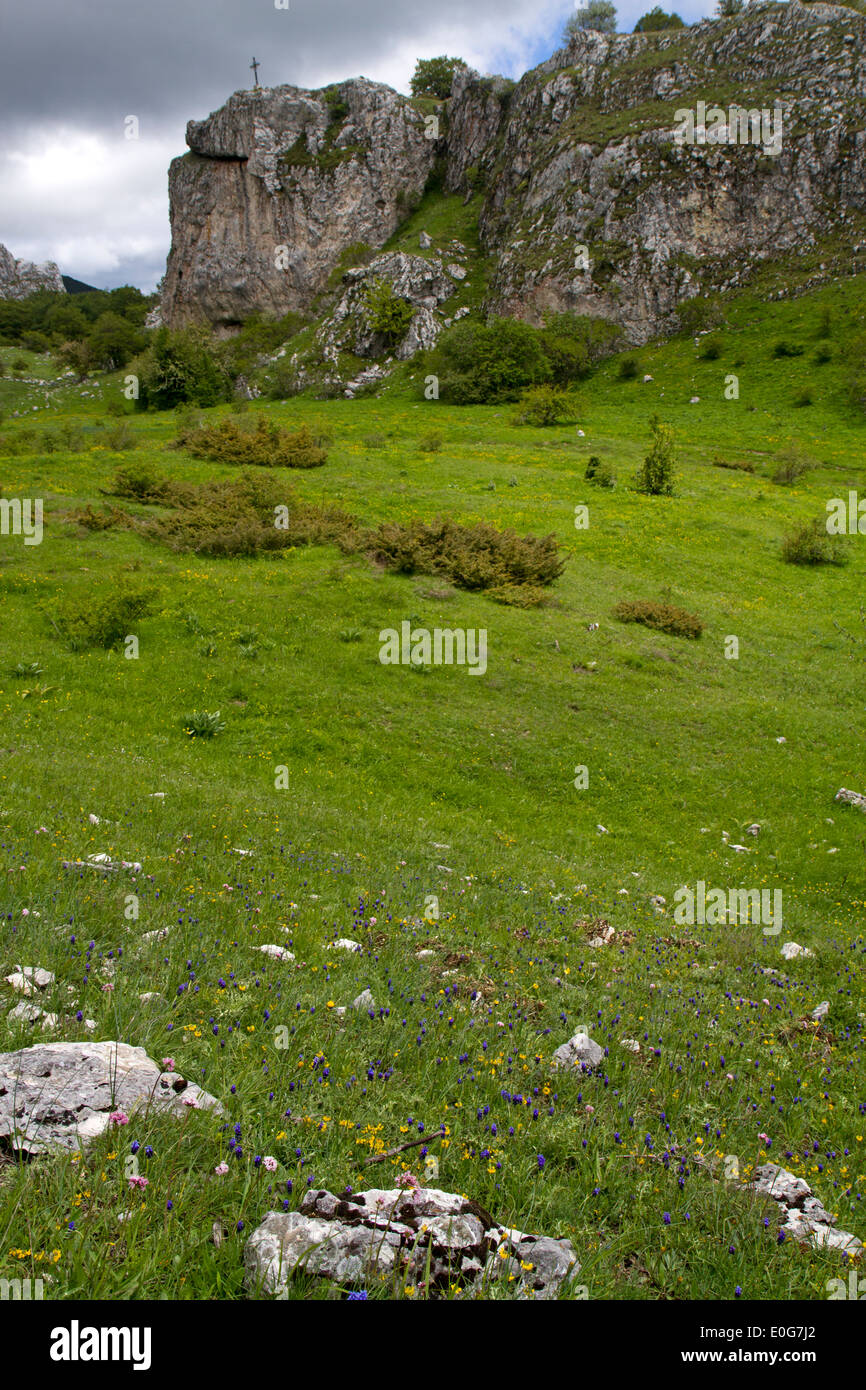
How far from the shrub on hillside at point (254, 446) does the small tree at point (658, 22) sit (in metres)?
134

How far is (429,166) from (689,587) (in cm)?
12844

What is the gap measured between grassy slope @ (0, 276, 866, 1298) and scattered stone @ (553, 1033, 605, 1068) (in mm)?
177

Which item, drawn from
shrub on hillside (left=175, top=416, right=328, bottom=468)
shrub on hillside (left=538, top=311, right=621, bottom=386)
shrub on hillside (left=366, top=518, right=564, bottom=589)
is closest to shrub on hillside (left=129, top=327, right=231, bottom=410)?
shrub on hillside (left=175, top=416, right=328, bottom=468)

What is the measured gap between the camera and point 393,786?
16.5 m

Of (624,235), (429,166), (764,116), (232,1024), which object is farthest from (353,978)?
(429,166)

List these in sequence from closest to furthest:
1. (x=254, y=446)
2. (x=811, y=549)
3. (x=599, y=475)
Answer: (x=811, y=549) < (x=254, y=446) < (x=599, y=475)

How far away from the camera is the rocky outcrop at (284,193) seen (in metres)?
115

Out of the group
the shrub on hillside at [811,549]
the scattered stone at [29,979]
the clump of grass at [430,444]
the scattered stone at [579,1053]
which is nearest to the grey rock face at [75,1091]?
the scattered stone at [29,979]

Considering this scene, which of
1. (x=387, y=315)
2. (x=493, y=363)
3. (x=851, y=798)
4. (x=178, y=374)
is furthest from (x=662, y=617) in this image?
(x=387, y=315)

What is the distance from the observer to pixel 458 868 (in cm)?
1173

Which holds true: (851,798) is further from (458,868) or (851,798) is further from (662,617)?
(458,868)

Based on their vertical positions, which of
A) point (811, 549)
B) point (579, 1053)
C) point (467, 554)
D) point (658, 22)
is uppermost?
point (658, 22)

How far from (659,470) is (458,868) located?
3685 centimetres

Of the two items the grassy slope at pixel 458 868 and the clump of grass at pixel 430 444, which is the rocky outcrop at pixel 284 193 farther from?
the grassy slope at pixel 458 868
